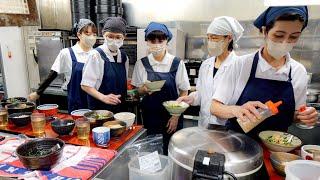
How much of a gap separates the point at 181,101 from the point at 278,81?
3.10 ft

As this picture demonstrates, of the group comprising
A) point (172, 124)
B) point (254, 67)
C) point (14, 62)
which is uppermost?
point (254, 67)

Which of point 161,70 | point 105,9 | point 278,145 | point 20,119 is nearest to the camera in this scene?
point 278,145

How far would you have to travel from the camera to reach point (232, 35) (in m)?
2.24

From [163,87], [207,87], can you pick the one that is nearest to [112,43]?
[163,87]

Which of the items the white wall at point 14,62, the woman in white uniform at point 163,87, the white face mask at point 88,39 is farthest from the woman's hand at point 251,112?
the white wall at point 14,62

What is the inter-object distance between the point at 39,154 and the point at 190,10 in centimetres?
348

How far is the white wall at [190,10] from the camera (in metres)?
3.75

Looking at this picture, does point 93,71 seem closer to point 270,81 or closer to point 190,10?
point 270,81

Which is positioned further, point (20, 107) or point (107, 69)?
point (107, 69)

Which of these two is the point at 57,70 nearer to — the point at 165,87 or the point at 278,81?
the point at 165,87

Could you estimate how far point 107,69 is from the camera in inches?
95.3

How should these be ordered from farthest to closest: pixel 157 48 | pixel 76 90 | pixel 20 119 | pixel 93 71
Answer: pixel 76 90, pixel 157 48, pixel 93 71, pixel 20 119

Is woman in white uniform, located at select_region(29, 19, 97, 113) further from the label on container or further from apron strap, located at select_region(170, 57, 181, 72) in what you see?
the label on container

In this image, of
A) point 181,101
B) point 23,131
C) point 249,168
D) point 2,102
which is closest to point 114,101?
point 181,101
